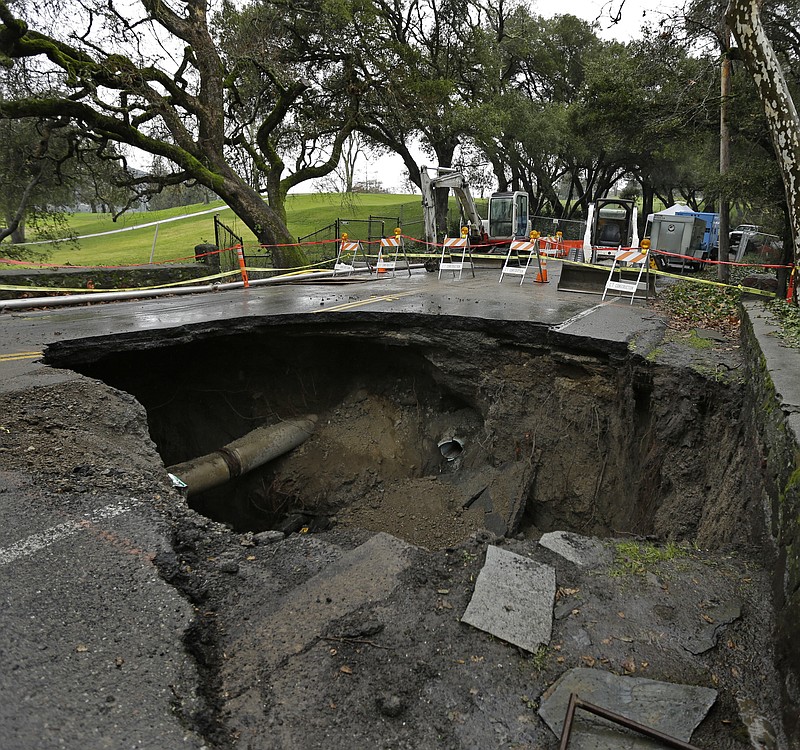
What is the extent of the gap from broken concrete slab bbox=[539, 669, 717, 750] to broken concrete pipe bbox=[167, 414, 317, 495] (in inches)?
197

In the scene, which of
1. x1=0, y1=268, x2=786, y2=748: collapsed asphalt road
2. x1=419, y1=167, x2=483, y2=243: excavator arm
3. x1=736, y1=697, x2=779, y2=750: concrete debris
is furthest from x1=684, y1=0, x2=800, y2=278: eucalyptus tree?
x1=736, y1=697, x2=779, y2=750: concrete debris

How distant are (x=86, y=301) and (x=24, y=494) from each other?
7.87 m

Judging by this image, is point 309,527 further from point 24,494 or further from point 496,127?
point 496,127

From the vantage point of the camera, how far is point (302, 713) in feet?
7.02

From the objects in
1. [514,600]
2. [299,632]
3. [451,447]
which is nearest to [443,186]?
[451,447]

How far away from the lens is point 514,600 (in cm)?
280

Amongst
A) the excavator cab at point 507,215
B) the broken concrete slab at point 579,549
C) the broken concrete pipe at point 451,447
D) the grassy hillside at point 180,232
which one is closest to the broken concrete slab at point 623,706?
the broken concrete slab at point 579,549

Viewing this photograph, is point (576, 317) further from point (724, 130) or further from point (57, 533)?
point (724, 130)

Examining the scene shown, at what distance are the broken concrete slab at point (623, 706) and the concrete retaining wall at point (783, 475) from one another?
0.34 metres

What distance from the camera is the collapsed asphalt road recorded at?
2.05 m

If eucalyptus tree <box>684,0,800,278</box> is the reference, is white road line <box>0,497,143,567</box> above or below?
below

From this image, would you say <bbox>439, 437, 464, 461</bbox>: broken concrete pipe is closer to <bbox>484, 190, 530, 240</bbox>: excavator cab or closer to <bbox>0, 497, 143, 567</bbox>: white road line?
<bbox>0, 497, 143, 567</bbox>: white road line

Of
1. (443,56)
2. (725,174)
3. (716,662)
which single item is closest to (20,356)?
(716,662)

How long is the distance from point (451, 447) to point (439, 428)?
374 mm
